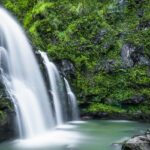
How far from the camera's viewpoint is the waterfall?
21.4 m

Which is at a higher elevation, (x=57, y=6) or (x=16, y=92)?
(x=57, y=6)

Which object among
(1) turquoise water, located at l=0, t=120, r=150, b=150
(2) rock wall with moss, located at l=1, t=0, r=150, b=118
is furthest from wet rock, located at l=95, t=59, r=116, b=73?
(1) turquoise water, located at l=0, t=120, r=150, b=150

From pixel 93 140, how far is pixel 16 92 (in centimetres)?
425

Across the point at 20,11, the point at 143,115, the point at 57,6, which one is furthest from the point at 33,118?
the point at 20,11

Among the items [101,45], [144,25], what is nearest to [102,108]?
[101,45]

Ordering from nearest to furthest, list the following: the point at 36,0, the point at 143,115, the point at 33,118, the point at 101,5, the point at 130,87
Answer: the point at 33,118 < the point at 143,115 < the point at 130,87 < the point at 101,5 < the point at 36,0

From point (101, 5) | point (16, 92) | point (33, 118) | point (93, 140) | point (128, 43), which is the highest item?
point (101, 5)

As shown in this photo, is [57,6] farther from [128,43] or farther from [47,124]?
[47,124]

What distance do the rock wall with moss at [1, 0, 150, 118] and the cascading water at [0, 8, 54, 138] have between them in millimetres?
2357

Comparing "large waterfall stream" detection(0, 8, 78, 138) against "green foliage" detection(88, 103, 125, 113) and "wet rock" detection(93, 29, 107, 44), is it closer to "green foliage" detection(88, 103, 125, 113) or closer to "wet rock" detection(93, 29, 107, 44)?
"green foliage" detection(88, 103, 125, 113)

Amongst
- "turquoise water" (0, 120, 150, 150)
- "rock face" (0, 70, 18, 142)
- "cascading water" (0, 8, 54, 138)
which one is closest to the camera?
"turquoise water" (0, 120, 150, 150)

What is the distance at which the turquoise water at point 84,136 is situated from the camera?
15.5m

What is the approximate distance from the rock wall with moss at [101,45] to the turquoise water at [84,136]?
2153mm

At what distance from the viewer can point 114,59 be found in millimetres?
25266
